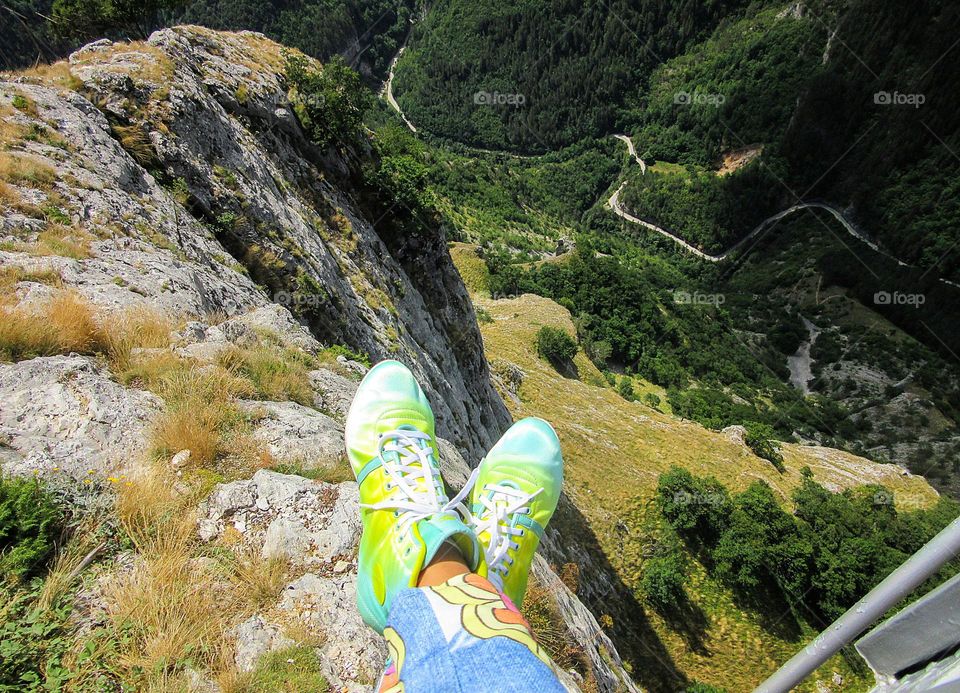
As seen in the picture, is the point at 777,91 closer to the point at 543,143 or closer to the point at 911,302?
the point at 543,143

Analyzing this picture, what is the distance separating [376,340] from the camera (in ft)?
39.1

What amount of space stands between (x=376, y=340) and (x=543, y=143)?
175258mm

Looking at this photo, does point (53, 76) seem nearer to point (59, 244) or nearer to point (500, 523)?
point (59, 244)

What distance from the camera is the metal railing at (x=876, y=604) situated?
1.58 metres

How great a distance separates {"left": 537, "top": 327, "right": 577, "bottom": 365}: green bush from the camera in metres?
31.6

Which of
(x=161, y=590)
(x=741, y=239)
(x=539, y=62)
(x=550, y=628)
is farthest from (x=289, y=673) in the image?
(x=539, y=62)

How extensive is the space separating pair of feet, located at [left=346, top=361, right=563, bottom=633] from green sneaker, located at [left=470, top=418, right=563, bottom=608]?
1cm

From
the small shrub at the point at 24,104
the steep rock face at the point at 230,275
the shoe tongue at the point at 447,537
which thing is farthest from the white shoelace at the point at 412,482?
the small shrub at the point at 24,104

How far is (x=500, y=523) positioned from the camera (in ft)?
14.5

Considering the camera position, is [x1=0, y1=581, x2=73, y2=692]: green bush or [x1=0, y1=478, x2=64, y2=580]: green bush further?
[x1=0, y1=478, x2=64, y2=580]: green bush

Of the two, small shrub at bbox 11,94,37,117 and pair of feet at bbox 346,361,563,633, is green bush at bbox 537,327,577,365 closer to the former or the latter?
pair of feet at bbox 346,361,563,633

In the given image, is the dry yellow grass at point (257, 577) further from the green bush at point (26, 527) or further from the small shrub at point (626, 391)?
the small shrub at point (626, 391)

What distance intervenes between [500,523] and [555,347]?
27774mm

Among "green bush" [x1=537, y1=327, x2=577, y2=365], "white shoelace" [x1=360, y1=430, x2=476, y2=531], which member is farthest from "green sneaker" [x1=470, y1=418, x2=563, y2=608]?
"green bush" [x1=537, y1=327, x2=577, y2=365]
